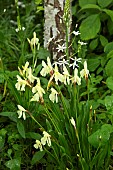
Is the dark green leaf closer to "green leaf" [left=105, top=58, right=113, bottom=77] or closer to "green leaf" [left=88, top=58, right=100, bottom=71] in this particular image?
"green leaf" [left=105, top=58, right=113, bottom=77]

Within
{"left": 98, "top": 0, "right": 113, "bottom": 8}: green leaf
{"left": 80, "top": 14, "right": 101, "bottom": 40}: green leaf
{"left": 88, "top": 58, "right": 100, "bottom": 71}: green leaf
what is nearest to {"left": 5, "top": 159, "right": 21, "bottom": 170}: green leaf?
{"left": 88, "top": 58, "right": 100, "bottom": 71}: green leaf

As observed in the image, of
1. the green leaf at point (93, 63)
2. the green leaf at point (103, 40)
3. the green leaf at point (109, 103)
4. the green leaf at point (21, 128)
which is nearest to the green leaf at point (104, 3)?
the green leaf at point (103, 40)

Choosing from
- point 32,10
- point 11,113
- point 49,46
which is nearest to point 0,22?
point 32,10

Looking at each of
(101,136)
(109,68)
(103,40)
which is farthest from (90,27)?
(101,136)

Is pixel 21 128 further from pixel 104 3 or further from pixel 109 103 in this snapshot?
pixel 104 3

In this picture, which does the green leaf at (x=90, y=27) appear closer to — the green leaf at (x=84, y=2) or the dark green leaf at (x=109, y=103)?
the green leaf at (x=84, y=2)
